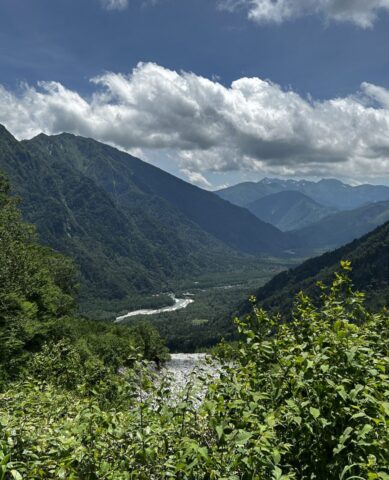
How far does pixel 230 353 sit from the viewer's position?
10297 mm

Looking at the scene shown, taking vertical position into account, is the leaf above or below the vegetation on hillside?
above

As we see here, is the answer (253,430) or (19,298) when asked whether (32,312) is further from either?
(253,430)

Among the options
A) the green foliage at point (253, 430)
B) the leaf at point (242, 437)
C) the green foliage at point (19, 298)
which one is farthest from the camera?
the green foliage at point (19, 298)

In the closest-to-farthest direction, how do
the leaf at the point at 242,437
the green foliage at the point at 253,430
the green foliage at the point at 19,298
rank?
the leaf at the point at 242,437 → the green foliage at the point at 253,430 → the green foliage at the point at 19,298

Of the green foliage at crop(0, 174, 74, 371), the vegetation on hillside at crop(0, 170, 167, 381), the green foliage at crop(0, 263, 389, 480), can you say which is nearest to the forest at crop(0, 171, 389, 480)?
the green foliage at crop(0, 263, 389, 480)

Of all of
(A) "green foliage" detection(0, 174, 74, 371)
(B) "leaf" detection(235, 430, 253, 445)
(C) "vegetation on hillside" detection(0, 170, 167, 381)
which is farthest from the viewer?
(A) "green foliage" detection(0, 174, 74, 371)

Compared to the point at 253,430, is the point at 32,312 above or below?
below

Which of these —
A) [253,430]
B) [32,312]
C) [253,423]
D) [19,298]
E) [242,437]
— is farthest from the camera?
[32,312]

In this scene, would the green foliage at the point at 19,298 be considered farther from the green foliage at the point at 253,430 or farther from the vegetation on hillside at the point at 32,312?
the green foliage at the point at 253,430

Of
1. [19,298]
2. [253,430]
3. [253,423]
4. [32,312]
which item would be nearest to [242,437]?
[253,423]

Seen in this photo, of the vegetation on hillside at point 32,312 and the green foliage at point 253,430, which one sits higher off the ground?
the green foliage at point 253,430

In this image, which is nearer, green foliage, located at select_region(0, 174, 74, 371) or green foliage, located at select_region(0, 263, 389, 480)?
green foliage, located at select_region(0, 263, 389, 480)

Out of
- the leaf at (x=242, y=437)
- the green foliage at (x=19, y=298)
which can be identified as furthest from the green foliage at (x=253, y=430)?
the green foliage at (x=19, y=298)

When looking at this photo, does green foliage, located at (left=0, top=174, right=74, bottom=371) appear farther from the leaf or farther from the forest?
the leaf
